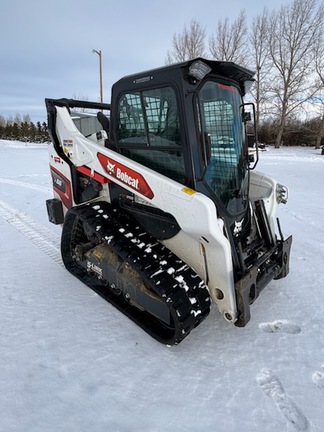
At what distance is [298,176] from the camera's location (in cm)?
1055

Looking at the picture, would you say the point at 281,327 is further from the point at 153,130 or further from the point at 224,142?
the point at 153,130

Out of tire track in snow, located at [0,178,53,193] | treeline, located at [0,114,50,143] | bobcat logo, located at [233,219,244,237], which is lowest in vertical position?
bobcat logo, located at [233,219,244,237]

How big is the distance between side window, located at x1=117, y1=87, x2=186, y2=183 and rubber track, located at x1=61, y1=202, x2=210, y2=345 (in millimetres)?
652

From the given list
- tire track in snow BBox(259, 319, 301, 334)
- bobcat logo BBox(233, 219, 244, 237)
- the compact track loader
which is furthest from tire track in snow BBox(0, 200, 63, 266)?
tire track in snow BBox(259, 319, 301, 334)

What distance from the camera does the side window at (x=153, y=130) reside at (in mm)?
2438

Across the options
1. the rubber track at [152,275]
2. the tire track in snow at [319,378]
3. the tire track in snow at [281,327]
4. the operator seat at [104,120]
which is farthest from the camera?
the operator seat at [104,120]

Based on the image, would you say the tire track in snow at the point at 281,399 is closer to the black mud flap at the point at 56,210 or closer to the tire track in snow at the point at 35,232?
the tire track in snow at the point at 35,232

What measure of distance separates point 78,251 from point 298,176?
9408 mm

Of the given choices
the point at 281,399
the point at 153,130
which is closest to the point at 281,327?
the point at 281,399

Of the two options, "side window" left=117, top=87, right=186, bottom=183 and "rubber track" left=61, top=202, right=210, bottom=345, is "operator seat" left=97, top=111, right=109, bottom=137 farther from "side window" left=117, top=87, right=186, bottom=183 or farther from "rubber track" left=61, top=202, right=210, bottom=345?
"rubber track" left=61, top=202, right=210, bottom=345

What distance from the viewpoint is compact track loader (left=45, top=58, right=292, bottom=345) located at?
2.32 metres

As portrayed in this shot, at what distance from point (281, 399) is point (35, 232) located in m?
4.26

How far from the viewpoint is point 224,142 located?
269 cm

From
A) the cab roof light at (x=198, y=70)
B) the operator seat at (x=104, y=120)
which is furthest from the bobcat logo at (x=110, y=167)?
the cab roof light at (x=198, y=70)
